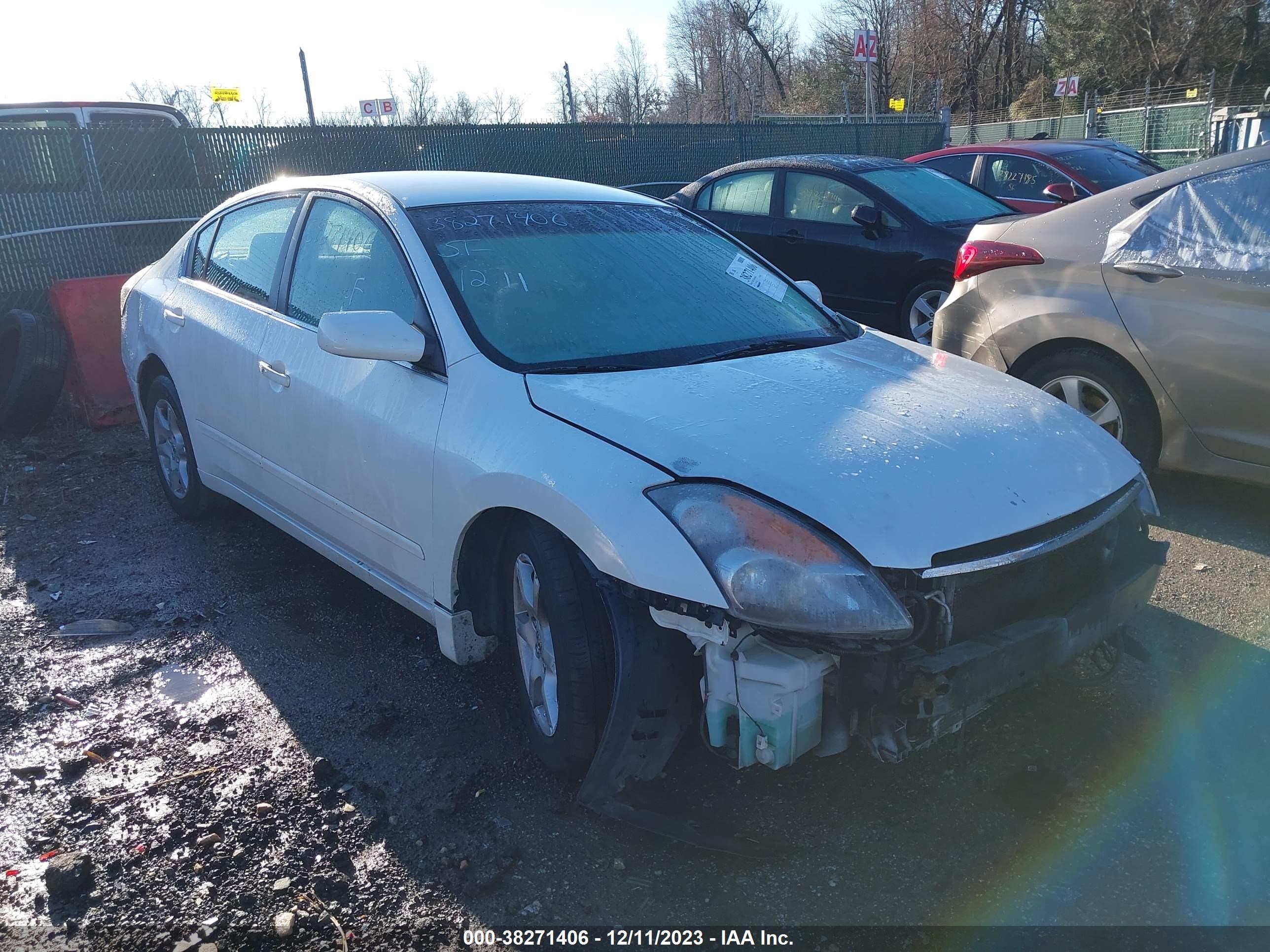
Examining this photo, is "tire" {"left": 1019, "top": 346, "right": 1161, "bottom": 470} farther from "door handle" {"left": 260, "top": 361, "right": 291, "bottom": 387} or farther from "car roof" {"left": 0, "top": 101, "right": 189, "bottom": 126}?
"car roof" {"left": 0, "top": 101, "right": 189, "bottom": 126}

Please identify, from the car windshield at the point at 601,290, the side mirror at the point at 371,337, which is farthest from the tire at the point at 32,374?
the side mirror at the point at 371,337

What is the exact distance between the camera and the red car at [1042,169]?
30.9 ft

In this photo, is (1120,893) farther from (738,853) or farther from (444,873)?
(444,873)

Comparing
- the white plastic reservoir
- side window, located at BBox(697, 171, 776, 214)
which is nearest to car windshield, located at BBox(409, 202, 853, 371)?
the white plastic reservoir

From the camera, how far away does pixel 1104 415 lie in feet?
15.2

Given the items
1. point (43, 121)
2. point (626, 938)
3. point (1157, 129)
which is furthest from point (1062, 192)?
point (1157, 129)

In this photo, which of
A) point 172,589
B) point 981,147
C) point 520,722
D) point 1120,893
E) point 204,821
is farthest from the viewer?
point 981,147

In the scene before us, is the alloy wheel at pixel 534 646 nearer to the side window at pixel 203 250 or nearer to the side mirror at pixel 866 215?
the side window at pixel 203 250

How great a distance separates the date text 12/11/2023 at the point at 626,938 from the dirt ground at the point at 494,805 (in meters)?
0.03

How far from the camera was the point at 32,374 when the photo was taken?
21.8ft

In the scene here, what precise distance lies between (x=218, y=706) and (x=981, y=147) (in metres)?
9.41

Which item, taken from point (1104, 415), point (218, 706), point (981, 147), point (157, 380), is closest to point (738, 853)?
point (218, 706)

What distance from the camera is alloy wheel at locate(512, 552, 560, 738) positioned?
8.99ft

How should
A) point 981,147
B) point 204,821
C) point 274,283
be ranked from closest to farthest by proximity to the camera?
point 204,821
point 274,283
point 981,147
